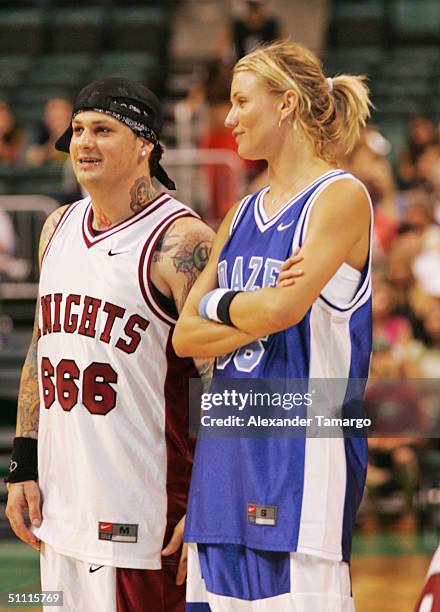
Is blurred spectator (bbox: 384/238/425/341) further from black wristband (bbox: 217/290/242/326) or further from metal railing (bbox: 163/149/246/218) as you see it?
black wristband (bbox: 217/290/242/326)

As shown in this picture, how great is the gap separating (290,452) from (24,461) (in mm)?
982

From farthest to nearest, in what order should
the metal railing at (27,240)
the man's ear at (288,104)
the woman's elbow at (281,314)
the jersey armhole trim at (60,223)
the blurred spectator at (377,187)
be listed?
the blurred spectator at (377,187)
the metal railing at (27,240)
the jersey armhole trim at (60,223)
the man's ear at (288,104)
the woman's elbow at (281,314)

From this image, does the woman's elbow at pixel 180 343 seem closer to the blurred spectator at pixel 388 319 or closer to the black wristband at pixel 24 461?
the black wristband at pixel 24 461

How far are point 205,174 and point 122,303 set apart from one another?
626 centimetres

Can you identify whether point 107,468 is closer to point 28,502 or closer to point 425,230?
point 28,502

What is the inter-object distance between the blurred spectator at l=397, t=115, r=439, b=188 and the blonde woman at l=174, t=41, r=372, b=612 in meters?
7.15

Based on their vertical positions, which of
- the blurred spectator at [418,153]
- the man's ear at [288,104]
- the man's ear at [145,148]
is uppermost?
the blurred spectator at [418,153]

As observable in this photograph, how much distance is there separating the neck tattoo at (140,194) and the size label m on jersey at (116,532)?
95 centimetres

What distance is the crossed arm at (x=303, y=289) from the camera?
3.20 metres

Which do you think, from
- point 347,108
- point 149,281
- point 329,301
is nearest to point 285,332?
point 329,301

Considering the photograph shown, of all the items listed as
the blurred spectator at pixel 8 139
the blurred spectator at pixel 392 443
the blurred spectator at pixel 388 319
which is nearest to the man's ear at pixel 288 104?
the blurred spectator at pixel 392 443

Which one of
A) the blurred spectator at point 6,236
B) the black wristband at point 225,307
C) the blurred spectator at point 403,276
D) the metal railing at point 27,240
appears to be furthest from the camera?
the metal railing at point 27,240

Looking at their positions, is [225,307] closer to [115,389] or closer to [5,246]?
[115,389]

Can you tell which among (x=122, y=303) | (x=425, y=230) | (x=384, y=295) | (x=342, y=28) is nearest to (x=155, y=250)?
(x=122, y=303)
